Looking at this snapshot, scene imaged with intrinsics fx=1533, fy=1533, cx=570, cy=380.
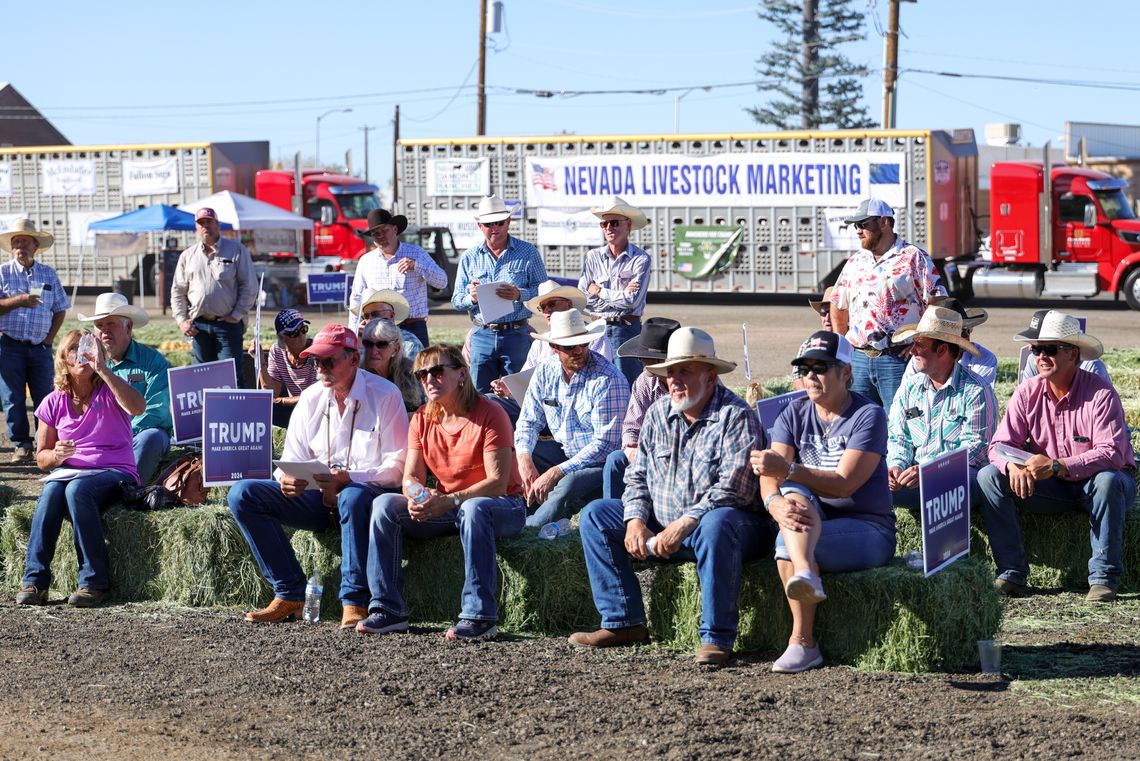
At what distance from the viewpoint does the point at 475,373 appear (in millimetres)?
10375

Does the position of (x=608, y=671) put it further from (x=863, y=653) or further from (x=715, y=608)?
(x=863, y=653)

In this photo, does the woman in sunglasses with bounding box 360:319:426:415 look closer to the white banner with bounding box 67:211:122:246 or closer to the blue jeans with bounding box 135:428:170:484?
the blue jeans with bounding box 135:428:170:484

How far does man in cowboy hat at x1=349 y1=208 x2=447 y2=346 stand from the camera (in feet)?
35.6

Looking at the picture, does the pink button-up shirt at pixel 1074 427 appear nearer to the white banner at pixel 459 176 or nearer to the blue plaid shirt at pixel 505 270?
the blue plaid shirt at pixel 505 270

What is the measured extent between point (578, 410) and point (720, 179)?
20.2 m

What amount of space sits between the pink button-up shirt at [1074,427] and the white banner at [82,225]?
2791 centimetres

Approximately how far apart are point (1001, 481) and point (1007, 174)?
19820 millimetres

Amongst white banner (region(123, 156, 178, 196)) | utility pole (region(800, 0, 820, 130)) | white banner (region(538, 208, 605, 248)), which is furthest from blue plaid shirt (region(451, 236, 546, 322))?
utility pole (region(800, 0, 820, 130))

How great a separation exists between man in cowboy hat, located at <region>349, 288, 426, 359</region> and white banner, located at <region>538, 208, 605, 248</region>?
17.9 metres

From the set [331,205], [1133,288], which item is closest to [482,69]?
[331,205]

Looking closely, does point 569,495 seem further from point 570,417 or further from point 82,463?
point 82,463

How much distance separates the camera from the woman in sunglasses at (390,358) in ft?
27.1

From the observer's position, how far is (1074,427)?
721 cm

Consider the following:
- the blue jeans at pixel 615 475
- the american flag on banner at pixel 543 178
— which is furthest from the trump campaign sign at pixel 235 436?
the american flag on banner at pixel 543 178
